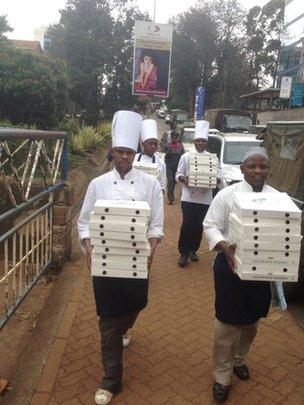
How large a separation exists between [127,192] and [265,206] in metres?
0.98

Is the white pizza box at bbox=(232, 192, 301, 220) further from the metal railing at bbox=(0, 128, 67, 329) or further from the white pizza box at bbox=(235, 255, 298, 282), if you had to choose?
the metal railing at bbox=(0, 128, 67, 329)

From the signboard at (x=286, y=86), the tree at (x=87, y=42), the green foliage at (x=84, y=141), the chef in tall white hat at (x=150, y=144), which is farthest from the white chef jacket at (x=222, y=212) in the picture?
the signboard at (x=286, y=86)

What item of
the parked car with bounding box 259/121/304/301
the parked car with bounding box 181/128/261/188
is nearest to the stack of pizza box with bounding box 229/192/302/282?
the parked car with bounding box 259/121/304/301

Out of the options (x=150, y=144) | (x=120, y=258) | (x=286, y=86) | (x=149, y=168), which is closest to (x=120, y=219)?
(x=120, y=258)

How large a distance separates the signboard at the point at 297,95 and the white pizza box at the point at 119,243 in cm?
2523

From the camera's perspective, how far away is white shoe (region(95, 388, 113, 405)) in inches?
130

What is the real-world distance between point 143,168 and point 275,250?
120 inches

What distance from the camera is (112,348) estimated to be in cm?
329

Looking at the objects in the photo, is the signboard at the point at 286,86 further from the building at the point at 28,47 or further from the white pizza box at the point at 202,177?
the white pizza box at the point at 202,177

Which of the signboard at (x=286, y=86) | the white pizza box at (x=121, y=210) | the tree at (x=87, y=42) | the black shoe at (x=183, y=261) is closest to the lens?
the white pizza box at (x=121, y=210)

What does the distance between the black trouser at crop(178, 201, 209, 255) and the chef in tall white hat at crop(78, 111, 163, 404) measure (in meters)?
2.96

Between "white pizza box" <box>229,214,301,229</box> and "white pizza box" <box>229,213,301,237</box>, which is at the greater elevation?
"white pizza box" <box>229,214,301,229</box>

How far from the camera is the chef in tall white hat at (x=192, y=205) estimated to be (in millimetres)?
6301

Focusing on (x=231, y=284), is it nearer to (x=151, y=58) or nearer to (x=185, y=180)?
(x=185, y=180)
